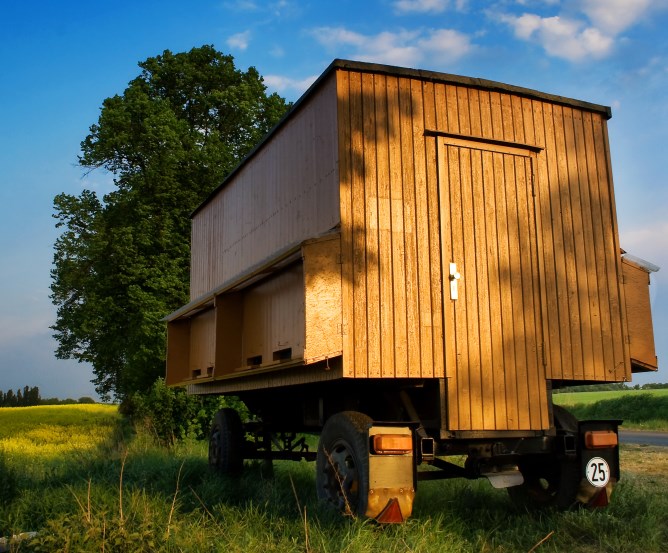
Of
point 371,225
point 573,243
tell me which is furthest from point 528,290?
point 371,225

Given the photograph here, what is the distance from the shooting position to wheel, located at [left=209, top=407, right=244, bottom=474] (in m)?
10.8

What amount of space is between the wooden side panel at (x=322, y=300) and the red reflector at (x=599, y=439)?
292cm

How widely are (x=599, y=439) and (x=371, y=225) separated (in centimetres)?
334

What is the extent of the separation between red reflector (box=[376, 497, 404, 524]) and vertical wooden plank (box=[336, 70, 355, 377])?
1206 mm

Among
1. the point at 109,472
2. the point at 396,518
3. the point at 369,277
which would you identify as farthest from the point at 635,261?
the point at 109,472

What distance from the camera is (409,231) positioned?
718 centimetres

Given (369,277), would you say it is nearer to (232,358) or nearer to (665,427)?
(232,358)

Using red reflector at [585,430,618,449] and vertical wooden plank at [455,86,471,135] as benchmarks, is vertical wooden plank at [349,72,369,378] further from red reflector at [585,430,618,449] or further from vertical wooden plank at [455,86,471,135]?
red reflector at [585,430,618,449]

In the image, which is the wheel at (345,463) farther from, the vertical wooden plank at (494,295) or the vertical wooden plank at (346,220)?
the vertical wooden plank at (494,295)

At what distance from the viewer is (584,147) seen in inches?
332

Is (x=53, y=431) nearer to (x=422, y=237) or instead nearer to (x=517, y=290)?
(x=422, y=237)

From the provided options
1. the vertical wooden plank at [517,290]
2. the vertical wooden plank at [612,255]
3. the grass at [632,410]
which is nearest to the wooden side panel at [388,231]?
the vertical wooden plank at [517,290]

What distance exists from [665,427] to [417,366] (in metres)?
21.8

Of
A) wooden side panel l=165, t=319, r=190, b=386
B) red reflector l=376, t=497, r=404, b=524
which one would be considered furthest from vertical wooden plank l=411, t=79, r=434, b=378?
wooden side panel l=165, t=319, r=190, b=386
